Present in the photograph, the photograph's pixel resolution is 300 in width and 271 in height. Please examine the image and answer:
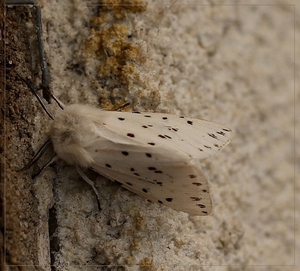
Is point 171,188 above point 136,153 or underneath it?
underneath

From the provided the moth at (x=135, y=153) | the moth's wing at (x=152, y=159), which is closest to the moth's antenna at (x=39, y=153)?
the moth at (x=135, y=153)

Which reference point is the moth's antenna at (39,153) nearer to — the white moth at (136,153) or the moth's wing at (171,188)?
the white moth at (136,153)

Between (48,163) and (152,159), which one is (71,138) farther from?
(152,159)

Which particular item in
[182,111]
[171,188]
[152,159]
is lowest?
[171,188]

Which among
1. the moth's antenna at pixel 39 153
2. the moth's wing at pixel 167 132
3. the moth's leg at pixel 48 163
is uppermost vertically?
the moth's wing at pixel 167 132

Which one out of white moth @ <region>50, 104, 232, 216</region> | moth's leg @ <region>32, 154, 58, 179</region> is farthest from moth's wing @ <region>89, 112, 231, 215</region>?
moth's leg @ <region>32, 154, 58, 179</region>

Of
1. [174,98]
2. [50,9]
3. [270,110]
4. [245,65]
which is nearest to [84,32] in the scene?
[50,9]

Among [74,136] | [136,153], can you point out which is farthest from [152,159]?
[74,136]

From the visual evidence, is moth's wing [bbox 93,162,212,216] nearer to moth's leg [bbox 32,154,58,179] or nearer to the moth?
the moth
